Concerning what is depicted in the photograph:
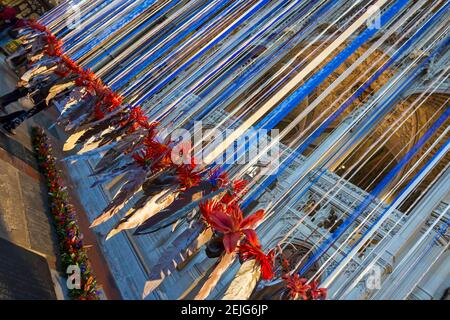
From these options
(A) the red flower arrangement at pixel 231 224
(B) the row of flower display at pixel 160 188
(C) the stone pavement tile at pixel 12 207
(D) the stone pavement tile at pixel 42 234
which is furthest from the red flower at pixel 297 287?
(C) the stone pavement tile at pixel 12 207

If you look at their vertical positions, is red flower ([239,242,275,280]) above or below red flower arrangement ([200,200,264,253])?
below

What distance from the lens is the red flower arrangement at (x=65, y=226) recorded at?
6602mm

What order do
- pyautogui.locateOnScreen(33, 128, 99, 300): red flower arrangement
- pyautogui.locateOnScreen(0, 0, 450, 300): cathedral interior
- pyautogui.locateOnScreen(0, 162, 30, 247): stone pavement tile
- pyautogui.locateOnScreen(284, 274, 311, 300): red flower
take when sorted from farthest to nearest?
pyautogui.locateOnScreen(0, 162, 30, 247): stone pavement tile < pyautogui.locateOnScreen(33, 128, 99, 300): red flower arrangement < pyautogui.locateOnScreen(0, 0, 450, 300): cathedral interior < pyautogui.locateOnScreen(284, 274, 311, 300): red flower

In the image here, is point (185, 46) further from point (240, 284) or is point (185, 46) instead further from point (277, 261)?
point (240, 284)

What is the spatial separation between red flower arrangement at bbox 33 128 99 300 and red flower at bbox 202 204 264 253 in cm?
402

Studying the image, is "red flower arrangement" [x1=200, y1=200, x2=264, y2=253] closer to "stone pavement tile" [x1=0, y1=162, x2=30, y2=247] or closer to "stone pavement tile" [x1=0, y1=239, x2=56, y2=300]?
"stone pavement tile" [x1=0, y1=239, x2=56, y2=300]

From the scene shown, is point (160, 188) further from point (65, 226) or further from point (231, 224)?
point (65, 226)

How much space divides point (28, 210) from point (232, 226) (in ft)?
20.0

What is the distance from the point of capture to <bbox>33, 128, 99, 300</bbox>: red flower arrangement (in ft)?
21.7

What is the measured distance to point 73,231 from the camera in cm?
769

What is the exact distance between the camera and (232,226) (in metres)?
3.87

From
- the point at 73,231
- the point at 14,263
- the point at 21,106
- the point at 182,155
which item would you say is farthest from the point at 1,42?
the point at 182,155

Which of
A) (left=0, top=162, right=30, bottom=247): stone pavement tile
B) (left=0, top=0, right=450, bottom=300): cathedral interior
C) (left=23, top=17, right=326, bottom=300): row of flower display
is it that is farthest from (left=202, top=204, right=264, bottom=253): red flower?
(left=0, top=162, right=30, bottom=247): stone pavement tile

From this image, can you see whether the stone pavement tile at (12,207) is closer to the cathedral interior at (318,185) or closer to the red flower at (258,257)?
the cathedral interior at (318,185)
